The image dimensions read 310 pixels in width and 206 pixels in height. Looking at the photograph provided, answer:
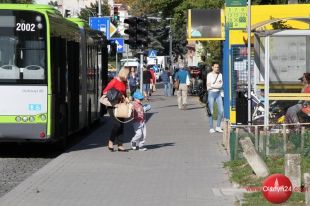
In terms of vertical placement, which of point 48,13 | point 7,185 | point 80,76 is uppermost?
point 48,13

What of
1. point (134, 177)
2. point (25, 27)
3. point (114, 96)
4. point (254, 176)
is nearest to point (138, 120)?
point (114, 96)

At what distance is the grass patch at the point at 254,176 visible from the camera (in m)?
9.52

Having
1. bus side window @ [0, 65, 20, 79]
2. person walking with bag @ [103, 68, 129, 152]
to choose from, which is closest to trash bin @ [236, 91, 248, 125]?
person walking with bag @ [103, 68, 129, 152]

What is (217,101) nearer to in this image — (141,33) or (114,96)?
(141,33)

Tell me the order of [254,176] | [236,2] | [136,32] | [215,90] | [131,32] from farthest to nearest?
[136,32], [131,32], [215,90], [236,2], [254,176]

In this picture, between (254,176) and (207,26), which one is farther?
(207,26)

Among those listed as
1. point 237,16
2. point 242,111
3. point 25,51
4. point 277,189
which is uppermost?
point 237,16

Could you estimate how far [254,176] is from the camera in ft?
38.5

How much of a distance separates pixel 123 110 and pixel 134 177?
12.5 ft

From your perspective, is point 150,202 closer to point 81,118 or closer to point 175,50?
point 81,118

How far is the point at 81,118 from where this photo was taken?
A: 19.6m

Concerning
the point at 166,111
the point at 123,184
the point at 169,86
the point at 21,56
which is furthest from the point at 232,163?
the point at 169,86

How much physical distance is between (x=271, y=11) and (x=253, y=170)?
10.2m

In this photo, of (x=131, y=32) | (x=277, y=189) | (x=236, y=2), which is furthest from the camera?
(x=131, y=32)
